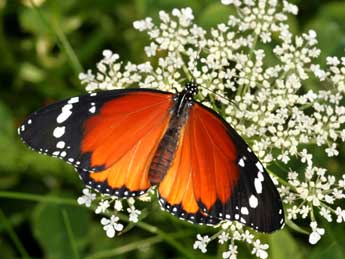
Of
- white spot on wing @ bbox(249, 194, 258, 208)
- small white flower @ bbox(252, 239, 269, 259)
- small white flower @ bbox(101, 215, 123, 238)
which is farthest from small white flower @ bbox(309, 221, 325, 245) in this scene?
small white flower @ bbox(101, 215, 123, 238)

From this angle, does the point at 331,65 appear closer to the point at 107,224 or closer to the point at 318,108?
the point at 318,108

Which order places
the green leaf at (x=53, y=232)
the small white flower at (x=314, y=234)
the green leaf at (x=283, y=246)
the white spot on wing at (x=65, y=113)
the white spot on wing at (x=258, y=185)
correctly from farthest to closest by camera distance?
the green leaf at (x=53, y=232) → the green leaf at (x=283, y=246) → the small white flower at (x=314, y=234) → the white spot on wing at (x=65, y=113) → the white spot on wing at (x=258, y=185)

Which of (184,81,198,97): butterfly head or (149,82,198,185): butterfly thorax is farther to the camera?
(184,81,198,97): butterfly head

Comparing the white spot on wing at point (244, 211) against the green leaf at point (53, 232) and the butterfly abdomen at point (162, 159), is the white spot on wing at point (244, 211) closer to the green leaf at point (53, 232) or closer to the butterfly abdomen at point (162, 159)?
the butterfly abdomen at point (162, 159)

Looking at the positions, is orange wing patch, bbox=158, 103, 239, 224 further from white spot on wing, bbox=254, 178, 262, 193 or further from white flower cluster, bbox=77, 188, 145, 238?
white flower cluster, bbox=77, 188, 145, 238

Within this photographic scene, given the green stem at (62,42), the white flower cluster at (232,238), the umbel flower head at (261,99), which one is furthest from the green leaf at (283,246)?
the green stem at (62,42)

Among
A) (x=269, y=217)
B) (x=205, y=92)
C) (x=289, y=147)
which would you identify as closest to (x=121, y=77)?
(x=205, y=92)

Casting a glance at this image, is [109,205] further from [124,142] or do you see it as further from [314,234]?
[314,234]
